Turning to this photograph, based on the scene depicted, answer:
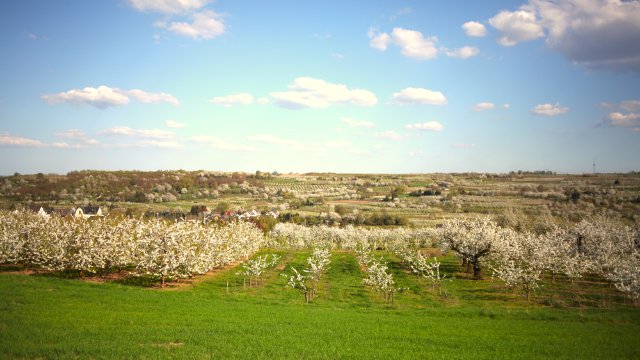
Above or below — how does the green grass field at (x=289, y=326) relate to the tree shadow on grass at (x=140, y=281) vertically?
above

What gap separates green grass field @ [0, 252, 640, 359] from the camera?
1789 centimetres

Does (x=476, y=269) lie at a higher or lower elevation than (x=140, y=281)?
higher

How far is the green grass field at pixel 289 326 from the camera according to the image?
17891mm

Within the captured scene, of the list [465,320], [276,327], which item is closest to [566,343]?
[465,320]

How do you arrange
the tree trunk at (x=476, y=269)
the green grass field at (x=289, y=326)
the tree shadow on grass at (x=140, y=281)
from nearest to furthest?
the green grass field at (x=289, y=326)
the tree shadow on grass at (x=140, y=281)
the tree trunk at (x=476, y=269)

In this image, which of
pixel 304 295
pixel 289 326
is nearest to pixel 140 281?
pixel 304 295

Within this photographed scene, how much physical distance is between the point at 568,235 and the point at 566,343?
4472 cm

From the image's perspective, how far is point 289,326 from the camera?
2264 cm

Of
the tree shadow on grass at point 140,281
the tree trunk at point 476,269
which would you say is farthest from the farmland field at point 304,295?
the tree trunk at point 476,269

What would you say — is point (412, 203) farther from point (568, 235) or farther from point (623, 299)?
point (623, 299)

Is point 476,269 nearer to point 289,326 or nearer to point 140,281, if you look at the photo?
point 289,326

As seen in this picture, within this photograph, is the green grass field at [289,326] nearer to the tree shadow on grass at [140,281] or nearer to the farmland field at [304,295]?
the farmland field at [304,295]

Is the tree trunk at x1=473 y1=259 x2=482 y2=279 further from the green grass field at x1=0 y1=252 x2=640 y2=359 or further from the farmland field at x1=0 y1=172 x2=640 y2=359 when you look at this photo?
the green grass field at x1=0 y1=252 x2=640 y2=359

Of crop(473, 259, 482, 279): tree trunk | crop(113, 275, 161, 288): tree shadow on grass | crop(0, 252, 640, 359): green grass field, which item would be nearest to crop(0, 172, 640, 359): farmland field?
crop(0, 252, 640, 359): green grass field
